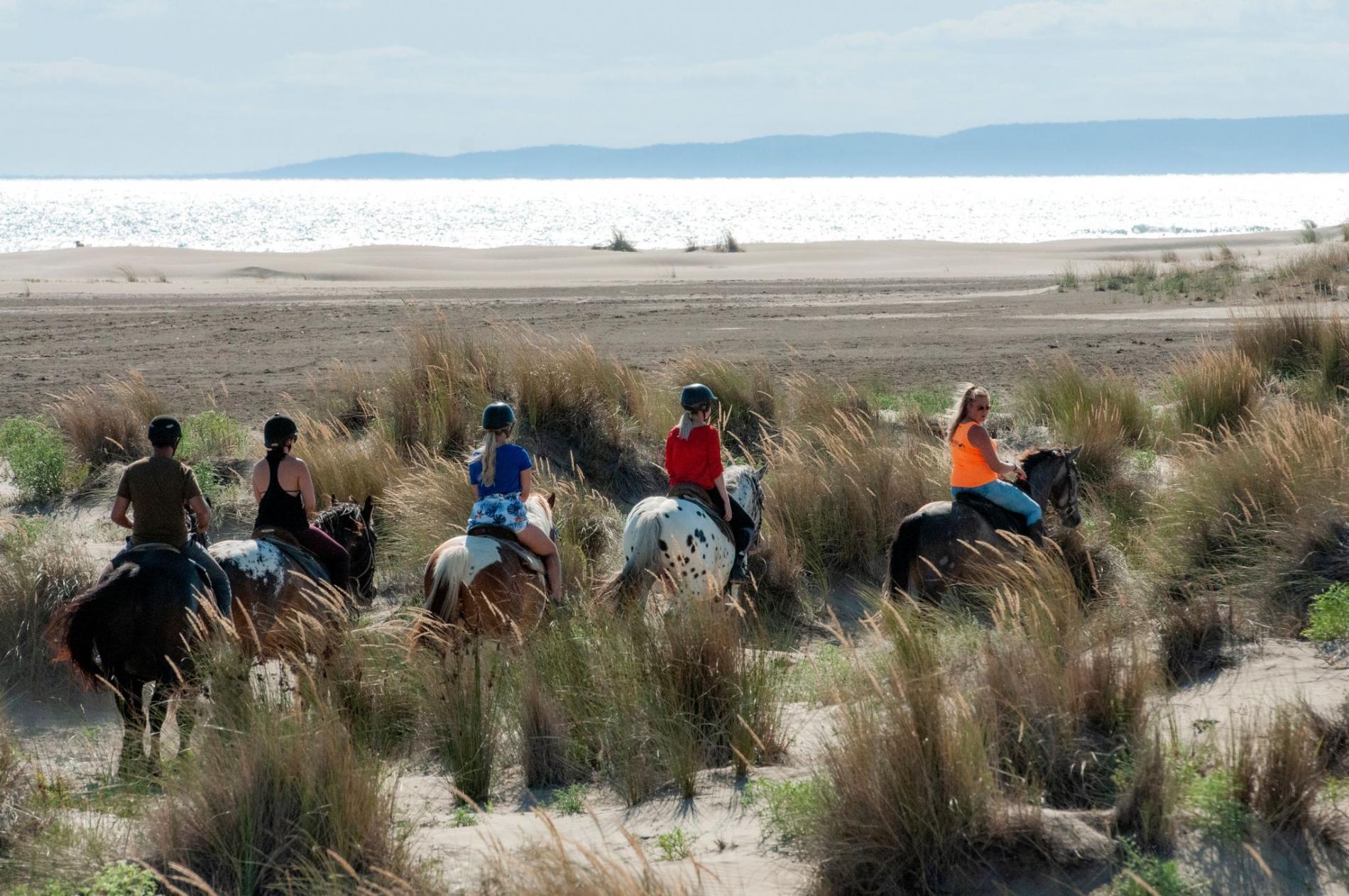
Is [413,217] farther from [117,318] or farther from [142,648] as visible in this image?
[142,648]

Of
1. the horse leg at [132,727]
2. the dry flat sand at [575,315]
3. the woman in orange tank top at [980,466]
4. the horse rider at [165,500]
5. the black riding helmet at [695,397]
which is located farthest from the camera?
the dry flat sand at [575,315]

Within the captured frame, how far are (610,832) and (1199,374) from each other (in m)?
10.5

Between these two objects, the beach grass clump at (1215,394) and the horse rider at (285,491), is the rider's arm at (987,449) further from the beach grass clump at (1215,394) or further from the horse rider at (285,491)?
the beach grass clump at (1215,394)

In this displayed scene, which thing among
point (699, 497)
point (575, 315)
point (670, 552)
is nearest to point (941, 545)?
point (699, 497)

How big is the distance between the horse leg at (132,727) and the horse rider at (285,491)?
54.3 inches

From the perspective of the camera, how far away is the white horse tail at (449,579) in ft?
26.7

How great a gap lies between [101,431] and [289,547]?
6378mm

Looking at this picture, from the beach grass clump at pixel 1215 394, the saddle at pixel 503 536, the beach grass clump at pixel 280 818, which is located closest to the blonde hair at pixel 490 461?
the saddle at pixel 503 536

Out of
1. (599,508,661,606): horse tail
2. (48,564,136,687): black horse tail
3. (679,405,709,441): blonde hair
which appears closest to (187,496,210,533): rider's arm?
(48,564,136,687): black horse tail

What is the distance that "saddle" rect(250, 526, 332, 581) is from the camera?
27.9 feet

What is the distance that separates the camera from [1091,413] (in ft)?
43.7

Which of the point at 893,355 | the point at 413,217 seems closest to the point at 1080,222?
the point at 413,217

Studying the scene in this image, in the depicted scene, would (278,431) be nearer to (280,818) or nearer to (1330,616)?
(280,818)

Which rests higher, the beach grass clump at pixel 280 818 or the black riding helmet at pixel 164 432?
the black riding helmet at pixel 164 432
